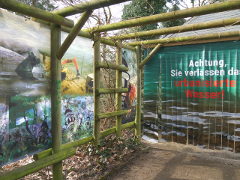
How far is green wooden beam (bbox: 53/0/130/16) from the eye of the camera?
2.16 m

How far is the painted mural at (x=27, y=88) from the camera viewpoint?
87.4 inches

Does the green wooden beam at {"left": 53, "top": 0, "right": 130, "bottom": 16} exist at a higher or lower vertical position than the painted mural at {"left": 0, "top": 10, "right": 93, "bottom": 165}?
higher

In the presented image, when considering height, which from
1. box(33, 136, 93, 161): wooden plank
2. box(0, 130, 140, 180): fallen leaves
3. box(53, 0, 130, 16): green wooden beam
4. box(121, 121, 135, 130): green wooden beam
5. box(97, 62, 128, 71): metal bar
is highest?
box(53, 0, 130, 16): green wooden beam

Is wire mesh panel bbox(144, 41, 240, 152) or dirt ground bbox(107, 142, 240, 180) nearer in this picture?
dirt ground bbox(107, 142, 240, 180)

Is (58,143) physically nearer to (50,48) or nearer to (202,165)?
(50,48)

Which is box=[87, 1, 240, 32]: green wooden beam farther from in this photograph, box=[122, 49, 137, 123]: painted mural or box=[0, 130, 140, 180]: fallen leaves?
box=[0, 130, 140, 180]: fallen leaves

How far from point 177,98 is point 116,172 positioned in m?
2.63

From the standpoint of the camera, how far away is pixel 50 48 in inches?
107

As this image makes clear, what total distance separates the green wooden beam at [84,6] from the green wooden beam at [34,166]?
5.82 feet

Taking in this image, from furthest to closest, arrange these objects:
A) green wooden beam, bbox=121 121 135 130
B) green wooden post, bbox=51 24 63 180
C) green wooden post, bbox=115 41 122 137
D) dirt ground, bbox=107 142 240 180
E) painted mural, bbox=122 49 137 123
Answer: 1. painted mural, bbox=122 49 137 123
2. green wooden beam, bbox=121 121 135 130
3. green wooden post, bbox=115 41 122 137
4. dirt ground, bbox=107 142 240 180
5. green wooden post, bbox=51 24 63 180

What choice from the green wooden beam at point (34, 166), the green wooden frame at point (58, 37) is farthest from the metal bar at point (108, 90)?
the green wooden beam at point (34, 166)

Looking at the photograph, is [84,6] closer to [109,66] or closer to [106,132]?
[109,66]

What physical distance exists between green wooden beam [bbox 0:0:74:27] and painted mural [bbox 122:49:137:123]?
7.57 feet

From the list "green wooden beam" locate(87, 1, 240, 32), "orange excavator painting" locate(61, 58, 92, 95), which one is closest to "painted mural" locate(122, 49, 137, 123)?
"orange excavator painting" locate(61, 58, 92, 95)
